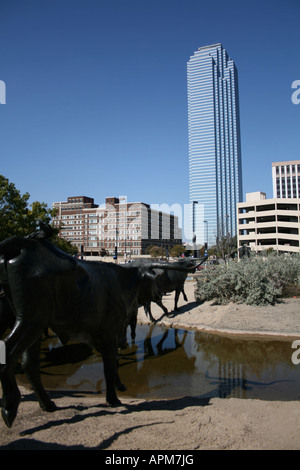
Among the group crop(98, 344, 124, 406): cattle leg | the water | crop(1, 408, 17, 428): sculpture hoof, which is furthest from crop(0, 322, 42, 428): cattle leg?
the water

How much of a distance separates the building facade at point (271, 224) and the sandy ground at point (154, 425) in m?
63.0

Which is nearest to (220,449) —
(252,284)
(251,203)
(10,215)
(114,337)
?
(114,337)

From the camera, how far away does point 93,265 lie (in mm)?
5031

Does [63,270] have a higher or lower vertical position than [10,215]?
lower

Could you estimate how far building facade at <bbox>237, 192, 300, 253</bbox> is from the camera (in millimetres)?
66062

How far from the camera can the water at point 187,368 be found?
643 centimetres

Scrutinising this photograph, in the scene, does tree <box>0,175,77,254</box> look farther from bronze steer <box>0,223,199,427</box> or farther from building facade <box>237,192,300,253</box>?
building facade <box>237,192,300,253</box>

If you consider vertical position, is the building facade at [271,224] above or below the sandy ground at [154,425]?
above

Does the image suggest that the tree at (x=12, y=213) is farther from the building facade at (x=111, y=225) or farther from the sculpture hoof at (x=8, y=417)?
the building facade at (x=111, y=225)

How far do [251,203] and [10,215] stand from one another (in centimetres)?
5894

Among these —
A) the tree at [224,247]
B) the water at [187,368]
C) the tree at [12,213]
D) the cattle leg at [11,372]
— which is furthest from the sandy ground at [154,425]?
the tree at [224,247]

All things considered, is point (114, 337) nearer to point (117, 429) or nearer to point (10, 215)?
point (117, 429)

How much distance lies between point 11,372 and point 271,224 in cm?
6957

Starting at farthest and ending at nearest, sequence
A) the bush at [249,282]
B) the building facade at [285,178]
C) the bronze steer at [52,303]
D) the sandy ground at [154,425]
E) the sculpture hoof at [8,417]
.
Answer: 1. the building facade at [285,178]
2. the bush at [249,282]
3. the bronze steer at [52,303]
4. the sculpture hoof at [8,417]
5. the sandy ground at [154,425]
